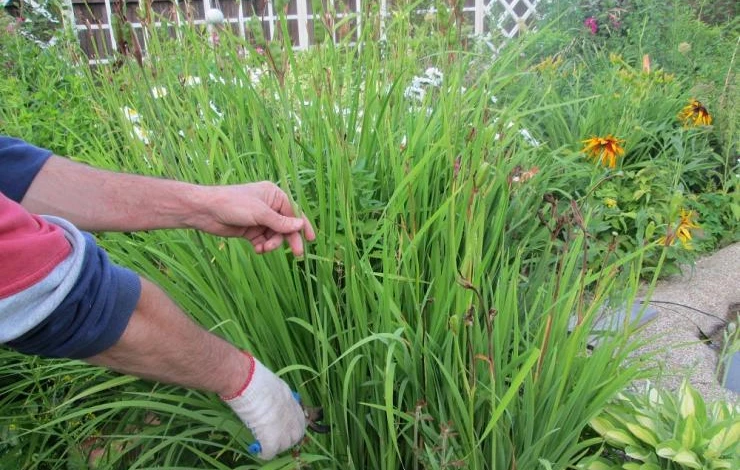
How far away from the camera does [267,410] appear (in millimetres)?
1131

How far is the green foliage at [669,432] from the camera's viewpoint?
1.24m

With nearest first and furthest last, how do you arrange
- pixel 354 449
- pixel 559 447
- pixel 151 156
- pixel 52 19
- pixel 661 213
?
pixel 559 447, pixel 354 449, pixel 151 156, pixel 661 213, pixel 52 19

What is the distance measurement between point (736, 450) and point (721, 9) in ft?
16.2

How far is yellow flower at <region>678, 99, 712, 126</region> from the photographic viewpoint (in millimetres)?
2854

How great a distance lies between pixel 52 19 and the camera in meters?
5.11

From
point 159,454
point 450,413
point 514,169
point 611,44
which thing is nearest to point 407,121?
point 514,169

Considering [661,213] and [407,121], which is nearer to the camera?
[407,121]

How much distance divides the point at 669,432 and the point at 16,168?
1.53m

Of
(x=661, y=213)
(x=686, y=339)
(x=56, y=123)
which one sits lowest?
(x=686, y=339)

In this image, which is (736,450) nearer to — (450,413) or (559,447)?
(559,447)

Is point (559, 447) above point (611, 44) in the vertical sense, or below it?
below

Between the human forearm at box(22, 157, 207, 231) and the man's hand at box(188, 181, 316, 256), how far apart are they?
0.08 ft

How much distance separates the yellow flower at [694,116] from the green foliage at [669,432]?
5.89ft

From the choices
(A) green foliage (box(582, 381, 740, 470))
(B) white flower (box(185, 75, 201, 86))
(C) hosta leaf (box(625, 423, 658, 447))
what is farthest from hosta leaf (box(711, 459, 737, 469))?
(B) white flower (box(185, 75, 201, 86))
